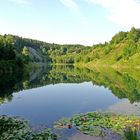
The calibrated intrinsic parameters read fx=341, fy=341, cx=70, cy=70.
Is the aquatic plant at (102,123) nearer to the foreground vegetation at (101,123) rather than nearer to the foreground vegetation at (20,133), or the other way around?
the foreground vegetation at (101,123)

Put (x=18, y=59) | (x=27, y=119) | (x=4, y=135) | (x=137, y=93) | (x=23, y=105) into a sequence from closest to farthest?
(x=4, y=135), (x=27, y=119), (x=23, y=105), (x=137, y=93), (x=18, y=59)

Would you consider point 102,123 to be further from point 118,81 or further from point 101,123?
point 118,81

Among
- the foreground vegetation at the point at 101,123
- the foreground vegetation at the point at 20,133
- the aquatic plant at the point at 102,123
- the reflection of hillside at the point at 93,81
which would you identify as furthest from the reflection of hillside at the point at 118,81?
the foreground vegetation at the point at 20,133

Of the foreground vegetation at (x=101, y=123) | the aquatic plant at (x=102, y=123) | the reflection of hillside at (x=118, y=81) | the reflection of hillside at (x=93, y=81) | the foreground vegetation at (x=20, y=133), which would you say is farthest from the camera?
the reflection of hillside at (x=118, y=81)

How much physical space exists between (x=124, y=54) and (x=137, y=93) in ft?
426

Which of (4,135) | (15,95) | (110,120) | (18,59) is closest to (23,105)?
(15,95)

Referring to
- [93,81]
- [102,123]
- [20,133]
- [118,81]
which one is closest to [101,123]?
[102,123]

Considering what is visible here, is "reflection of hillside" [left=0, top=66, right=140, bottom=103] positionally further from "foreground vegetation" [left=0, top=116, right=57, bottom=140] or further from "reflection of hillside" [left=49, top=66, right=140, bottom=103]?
"foreground vegetation" [left=0, top=116, right=57, bottom=140]

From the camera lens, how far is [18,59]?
126 metres

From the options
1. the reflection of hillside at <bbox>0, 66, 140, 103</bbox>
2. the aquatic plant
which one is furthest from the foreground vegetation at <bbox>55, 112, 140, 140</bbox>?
the reflection of hillside at <bbox>0, 66, 140, 103</bbox>

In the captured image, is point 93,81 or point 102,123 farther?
point 93,81

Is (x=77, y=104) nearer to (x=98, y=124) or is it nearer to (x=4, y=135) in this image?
(x=98, y=124)

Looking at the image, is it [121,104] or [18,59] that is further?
[18,59]

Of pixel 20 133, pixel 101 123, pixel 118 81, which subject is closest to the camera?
pixel 20 133
